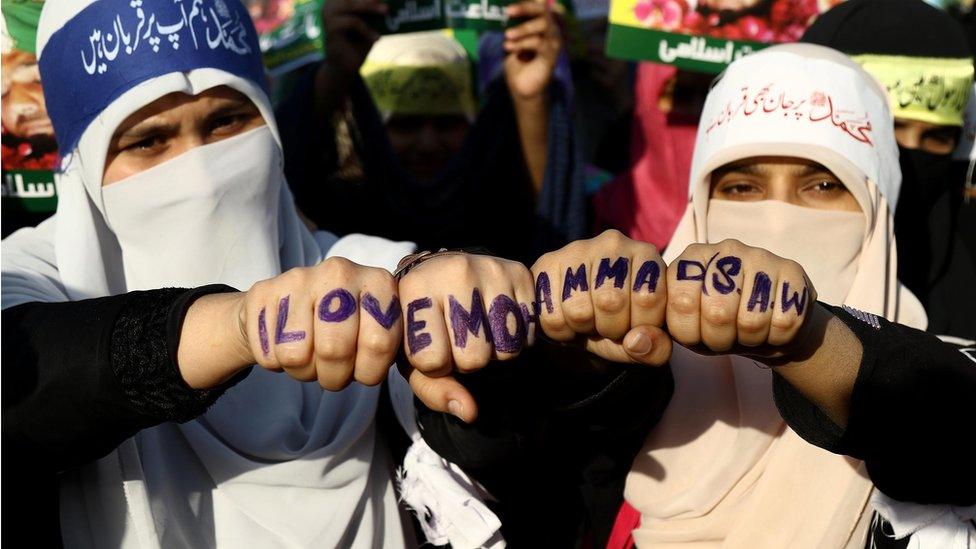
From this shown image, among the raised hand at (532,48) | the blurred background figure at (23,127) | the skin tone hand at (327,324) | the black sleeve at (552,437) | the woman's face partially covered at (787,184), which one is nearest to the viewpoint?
the skin tone hand at (327,324)

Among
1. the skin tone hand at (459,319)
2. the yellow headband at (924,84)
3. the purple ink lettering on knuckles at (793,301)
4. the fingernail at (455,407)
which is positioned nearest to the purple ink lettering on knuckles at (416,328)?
the skin tone hand at (459,319)

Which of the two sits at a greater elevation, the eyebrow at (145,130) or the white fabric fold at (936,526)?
the eyebrow at (145,130)

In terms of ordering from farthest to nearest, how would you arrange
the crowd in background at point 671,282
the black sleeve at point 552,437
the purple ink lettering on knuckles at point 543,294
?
the black sleeve at point 552,437 → the crowd in background at point 671,282 → the purple ink lettering on knuckles at point 543,294

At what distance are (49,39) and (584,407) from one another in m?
1.46

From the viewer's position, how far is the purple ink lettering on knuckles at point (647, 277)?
1286 mm

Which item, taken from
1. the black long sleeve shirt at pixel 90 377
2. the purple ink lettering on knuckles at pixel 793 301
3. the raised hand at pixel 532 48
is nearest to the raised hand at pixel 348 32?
the raised hand at pixel 532 48

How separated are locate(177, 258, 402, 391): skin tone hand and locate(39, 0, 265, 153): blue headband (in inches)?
34.4

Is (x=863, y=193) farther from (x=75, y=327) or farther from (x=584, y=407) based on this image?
(x=75, y=327)

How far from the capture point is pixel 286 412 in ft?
6.13

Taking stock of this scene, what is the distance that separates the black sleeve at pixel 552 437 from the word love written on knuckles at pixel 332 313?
1.16 feet

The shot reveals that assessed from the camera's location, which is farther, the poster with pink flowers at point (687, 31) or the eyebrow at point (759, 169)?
the poster with pink flowers at point (687, 31)

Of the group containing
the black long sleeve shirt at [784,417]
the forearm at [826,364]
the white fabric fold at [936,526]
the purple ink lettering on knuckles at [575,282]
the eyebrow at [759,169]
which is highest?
the purple ink lettering on knuckles at [575,282]

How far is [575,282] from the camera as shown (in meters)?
1.32

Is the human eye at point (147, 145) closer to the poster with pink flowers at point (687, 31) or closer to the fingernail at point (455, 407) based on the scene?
the fingernail at point (455, 407)
